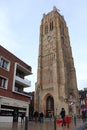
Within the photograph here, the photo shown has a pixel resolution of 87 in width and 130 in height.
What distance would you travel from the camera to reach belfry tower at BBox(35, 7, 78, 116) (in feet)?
164

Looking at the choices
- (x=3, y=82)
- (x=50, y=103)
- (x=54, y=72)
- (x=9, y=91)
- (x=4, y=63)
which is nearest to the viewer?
(x=3, y=82)

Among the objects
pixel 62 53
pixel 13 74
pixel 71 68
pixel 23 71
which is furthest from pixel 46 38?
pixel 13 74

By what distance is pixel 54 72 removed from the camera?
53.0 meters

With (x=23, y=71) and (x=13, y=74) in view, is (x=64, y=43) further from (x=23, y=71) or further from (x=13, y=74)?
(x=13, y=74)

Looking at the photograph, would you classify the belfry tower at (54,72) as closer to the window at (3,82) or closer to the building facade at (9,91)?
the building facade at (9,91)

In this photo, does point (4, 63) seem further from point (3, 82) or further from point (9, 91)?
point (9, 91)

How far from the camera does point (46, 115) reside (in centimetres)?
5084

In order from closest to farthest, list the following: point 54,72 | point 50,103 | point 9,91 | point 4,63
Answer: point 9,91, point 4,63, point 50,103, point 54,72

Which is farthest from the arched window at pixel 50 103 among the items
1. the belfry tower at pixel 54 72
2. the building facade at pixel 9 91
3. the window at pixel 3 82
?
the window at pixel 3 82

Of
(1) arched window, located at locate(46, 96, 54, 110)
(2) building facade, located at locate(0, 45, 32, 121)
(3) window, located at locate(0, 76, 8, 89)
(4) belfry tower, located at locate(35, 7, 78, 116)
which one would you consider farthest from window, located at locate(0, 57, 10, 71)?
(1) arched window, located at locate(46, 96, 54, 110)

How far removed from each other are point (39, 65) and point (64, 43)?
14.7 m

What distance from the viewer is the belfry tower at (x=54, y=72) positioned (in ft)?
164

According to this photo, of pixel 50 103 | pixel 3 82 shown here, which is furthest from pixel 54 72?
pixel 3 82

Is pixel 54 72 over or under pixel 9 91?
over
